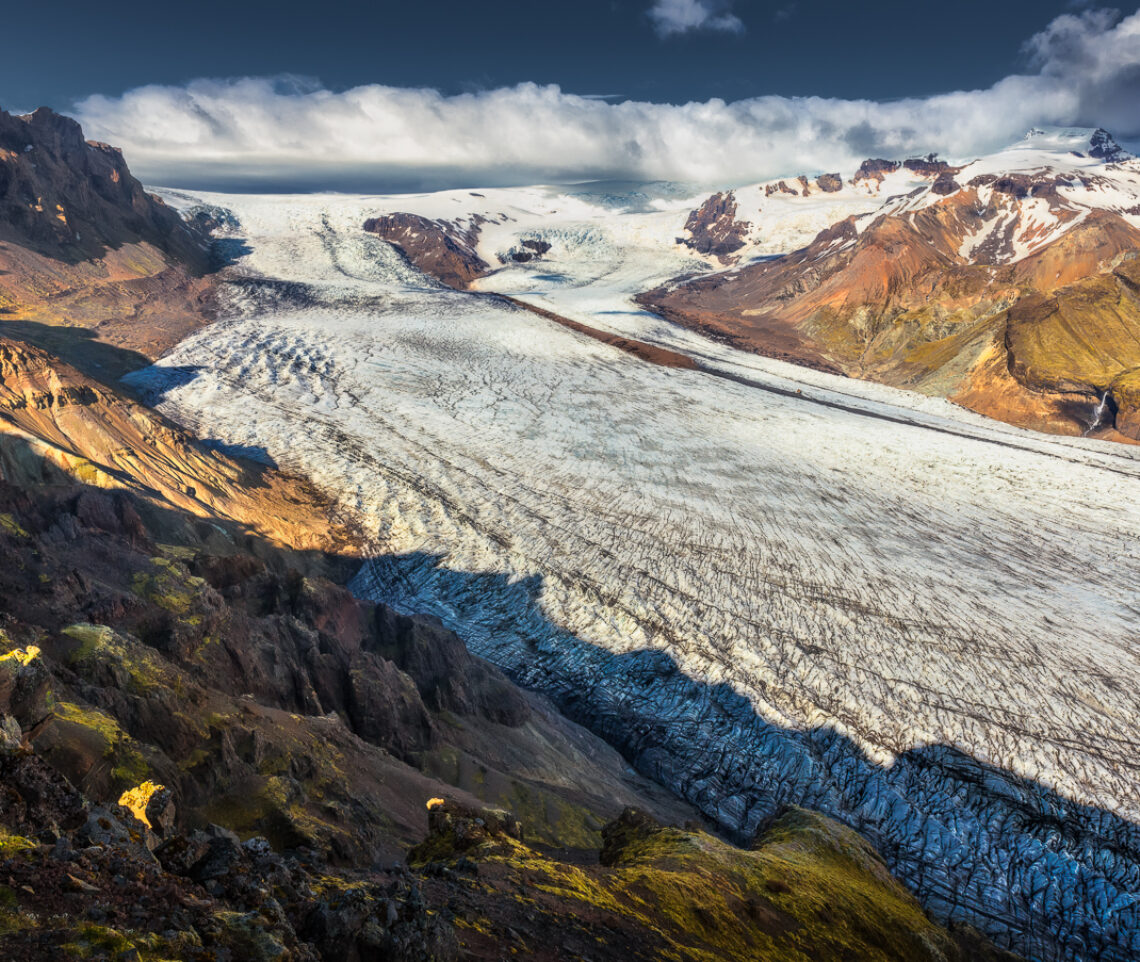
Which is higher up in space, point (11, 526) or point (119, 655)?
point (11, 526)

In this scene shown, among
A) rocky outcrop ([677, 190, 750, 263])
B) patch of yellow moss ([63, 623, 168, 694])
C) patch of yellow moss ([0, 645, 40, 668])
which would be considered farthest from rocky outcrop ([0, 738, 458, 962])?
rocky outcrop ([677, 190, 750, 263])

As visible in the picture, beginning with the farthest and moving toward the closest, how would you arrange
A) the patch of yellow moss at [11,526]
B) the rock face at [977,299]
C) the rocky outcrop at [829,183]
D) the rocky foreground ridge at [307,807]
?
the rocky outcrop at [829,183] → the rock face at [977,299] → the patch of yellow moss at [11,526] → the rocky foreground ridge at [307,807]

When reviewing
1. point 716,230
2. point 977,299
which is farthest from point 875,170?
point 977,299

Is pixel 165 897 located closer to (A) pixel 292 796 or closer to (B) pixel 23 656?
(B) pixel 23 656

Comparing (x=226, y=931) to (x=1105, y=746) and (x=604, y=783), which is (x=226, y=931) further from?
(x=1105, y=746)

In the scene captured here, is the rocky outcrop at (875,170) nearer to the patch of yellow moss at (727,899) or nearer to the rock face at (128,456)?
the rock face at (128,456)

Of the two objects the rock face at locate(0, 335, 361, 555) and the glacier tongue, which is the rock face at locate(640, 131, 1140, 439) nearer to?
the glacier tongue

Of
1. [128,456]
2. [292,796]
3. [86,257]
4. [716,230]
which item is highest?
[716,230]

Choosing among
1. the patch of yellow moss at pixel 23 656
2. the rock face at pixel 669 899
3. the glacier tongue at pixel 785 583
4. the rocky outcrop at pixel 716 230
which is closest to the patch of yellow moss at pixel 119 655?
the patch of yellow moss at pixel 23 656
